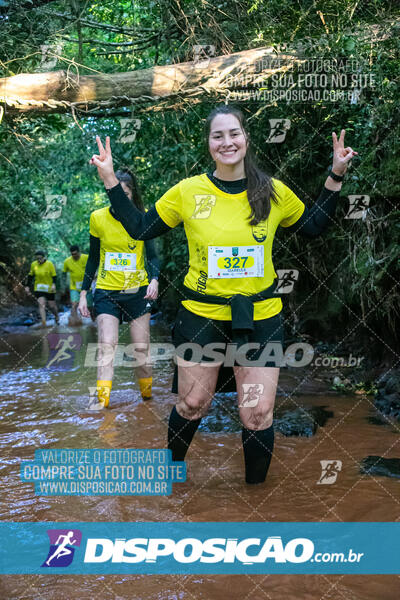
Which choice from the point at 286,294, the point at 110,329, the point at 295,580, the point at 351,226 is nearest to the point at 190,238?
the point at 295,580

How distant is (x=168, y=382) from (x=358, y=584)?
461 centimetres

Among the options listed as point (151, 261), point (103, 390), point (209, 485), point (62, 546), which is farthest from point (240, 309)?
point (103, 390)

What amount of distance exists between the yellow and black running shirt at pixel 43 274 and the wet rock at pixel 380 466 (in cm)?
1156

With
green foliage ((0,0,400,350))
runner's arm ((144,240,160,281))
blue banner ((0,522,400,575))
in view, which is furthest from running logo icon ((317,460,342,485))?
runner's arm ((144,240,160,281))

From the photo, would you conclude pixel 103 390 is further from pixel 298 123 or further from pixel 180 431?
pixel 298 123

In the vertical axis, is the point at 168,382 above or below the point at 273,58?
below

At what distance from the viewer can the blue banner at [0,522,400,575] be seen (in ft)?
9.22

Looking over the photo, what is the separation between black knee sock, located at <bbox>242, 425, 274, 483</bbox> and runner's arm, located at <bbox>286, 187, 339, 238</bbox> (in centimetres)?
118

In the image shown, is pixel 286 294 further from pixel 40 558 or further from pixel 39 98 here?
pixel 40 558

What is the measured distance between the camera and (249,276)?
332 cm

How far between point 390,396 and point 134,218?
3.19m

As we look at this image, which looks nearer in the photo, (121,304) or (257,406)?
(257,406)

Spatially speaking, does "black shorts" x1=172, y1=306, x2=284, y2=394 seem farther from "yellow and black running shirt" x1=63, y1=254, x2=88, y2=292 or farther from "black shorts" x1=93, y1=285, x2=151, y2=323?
"yellow and black running shirt" x1=63, y1=254, x2=88, y2=292

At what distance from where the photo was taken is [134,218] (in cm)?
335
